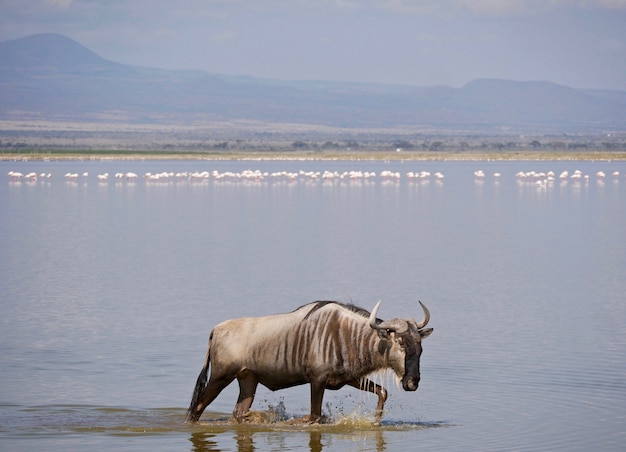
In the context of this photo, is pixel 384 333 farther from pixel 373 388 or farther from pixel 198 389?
pixel 198 389

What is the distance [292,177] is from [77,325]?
2049 inches

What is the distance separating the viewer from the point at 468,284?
22297 millimetres

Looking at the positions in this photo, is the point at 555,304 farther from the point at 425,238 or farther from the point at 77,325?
the point at 425,238

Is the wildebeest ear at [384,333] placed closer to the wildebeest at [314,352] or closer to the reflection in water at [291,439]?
the wildebeest at [314,352]

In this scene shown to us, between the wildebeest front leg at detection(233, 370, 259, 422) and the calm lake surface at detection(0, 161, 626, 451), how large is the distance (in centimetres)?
15

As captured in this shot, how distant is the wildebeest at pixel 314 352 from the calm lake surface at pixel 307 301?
50 cm

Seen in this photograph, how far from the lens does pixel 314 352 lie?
11.8m

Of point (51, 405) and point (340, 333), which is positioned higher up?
point (340, 333)

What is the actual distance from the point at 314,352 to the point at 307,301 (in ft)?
25.8

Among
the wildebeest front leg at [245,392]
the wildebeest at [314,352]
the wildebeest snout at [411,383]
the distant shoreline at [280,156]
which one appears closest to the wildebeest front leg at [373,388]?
the wildebeest at [314,352]

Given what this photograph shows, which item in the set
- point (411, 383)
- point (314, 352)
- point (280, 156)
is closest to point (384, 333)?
point (411, 383)

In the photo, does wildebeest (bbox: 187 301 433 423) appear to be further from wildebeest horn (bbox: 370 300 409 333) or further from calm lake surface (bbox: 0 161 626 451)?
calm lake surface (bbox: 0 161 626 451)

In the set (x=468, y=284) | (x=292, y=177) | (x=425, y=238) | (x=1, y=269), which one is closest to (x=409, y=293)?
(x=468, y=284)

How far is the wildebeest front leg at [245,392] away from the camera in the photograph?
39.7ft
